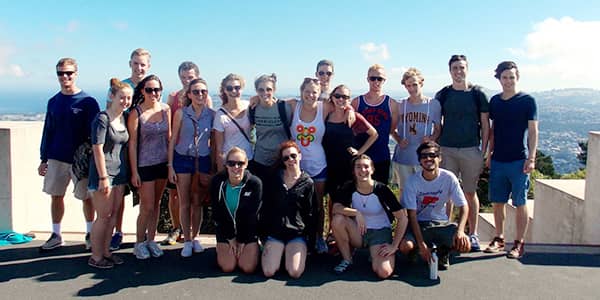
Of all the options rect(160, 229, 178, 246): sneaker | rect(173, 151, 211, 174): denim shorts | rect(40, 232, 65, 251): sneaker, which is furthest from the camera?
rect(160, 229, 178, 246): sneaker

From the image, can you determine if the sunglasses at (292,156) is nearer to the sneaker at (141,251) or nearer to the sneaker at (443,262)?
the sneaker at (443,262)

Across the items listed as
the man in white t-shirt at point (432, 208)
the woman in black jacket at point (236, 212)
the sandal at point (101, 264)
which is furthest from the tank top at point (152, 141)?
the man in white t-shirt at point (432, 208)

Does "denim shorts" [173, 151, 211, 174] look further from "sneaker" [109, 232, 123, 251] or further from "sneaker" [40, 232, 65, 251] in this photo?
"sneaker" [40, 232, 65, 251]

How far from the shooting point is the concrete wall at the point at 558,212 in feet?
22.5

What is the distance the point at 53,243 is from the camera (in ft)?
17.8

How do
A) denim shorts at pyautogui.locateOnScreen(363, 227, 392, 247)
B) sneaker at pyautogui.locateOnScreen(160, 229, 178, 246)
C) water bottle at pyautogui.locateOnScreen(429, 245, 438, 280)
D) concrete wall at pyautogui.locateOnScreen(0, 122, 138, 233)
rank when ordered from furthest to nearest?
concrete wall at pyautogui.locateOnScreen(0, 122, 138, 233) → sneaker at pyautogui.locateOnScreen(160, 229, 178, 246) → denim shorts at pyautogui.locateOnScreen(363, 227, 392, 247) → water bottle at pyautogui.locateOnScreen(429, 245, 438, 280)

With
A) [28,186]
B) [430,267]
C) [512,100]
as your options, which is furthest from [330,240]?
[28,186]

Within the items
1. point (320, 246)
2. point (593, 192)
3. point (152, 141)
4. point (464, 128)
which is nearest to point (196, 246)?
point (152, 141)

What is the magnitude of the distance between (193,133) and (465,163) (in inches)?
125

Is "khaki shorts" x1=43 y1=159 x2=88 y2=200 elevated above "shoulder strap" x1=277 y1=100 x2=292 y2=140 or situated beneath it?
situated beneath

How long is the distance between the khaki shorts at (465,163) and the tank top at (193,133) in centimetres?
281

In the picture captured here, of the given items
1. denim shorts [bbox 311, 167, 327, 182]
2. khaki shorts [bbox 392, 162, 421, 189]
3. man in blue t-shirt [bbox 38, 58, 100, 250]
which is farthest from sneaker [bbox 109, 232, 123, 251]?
khaki shorts [bbox 392, 162, 421, 189]

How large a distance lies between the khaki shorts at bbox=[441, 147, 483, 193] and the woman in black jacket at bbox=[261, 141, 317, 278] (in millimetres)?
1767

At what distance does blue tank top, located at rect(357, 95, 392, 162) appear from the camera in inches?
207
